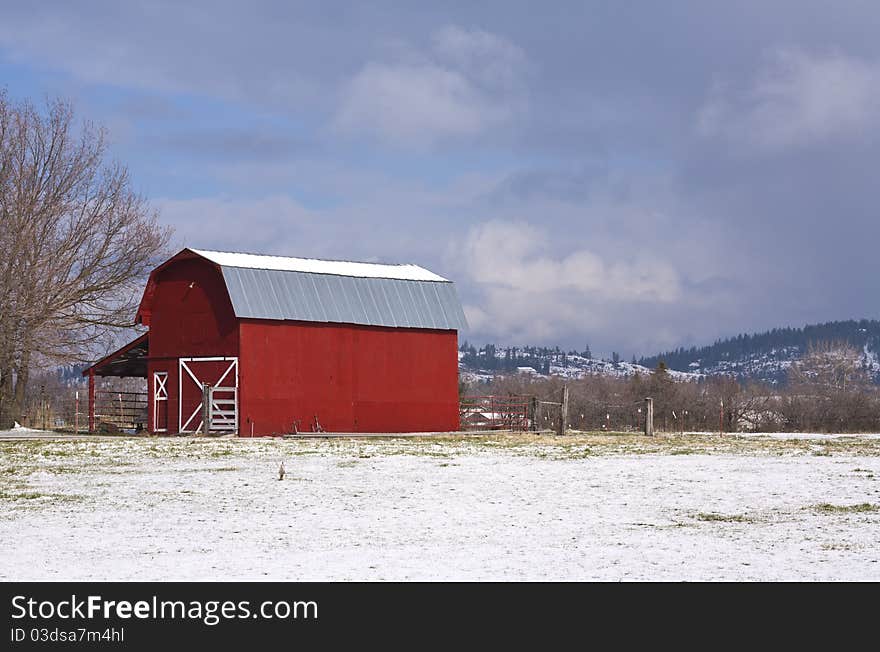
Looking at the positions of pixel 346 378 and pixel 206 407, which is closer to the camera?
pixel 206 407

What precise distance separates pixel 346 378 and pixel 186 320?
19.5 feet

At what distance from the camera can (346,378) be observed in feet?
140

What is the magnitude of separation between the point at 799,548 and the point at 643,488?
23.6 ft

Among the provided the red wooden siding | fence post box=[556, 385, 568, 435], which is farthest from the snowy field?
fence post box=[556, 385, 568, 435]

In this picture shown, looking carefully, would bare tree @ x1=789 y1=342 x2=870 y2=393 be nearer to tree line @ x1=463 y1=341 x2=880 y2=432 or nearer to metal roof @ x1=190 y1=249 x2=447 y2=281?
tree line @ x1=463 y1=341 x2=880 y2=432

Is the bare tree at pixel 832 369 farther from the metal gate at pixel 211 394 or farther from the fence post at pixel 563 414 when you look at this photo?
the metal gate at pixel 211 394

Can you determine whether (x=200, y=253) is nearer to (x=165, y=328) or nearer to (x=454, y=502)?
(x=165, y=328)

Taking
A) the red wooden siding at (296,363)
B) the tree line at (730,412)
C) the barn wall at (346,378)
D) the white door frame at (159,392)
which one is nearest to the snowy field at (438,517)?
the barn wall at (346,378)

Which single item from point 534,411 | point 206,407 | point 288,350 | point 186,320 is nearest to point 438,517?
point 206,407

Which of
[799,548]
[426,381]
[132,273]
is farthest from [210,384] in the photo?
[799,548]

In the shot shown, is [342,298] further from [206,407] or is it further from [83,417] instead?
[83,417]

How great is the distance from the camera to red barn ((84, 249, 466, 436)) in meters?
40.8

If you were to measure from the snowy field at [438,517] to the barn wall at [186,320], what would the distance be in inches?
495

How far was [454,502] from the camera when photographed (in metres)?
18.0
